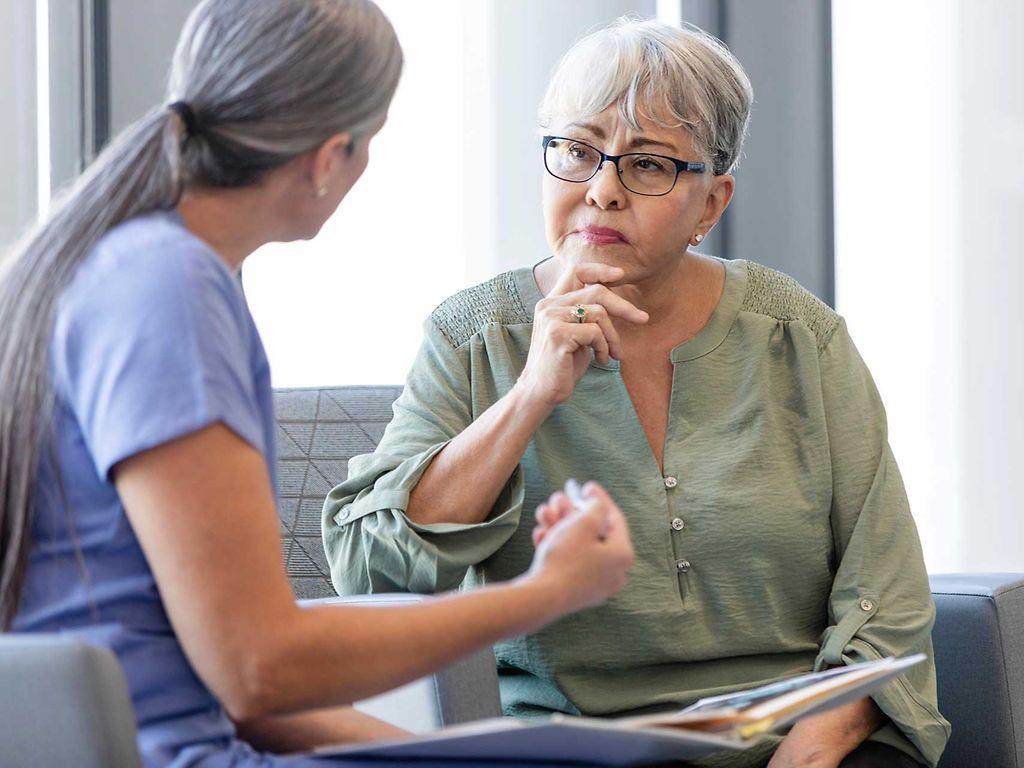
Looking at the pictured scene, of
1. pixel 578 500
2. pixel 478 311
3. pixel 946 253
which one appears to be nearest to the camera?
pixel 578 500

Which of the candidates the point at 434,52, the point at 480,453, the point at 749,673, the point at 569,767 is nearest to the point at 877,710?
the point at 749,673

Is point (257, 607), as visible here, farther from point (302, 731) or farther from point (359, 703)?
point (359, 703)

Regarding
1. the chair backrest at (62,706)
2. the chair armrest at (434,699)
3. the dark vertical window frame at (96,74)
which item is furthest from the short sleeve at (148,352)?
the dark vertical window frame at (96,74)

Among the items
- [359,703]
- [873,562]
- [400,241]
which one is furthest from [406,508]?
[400,241]

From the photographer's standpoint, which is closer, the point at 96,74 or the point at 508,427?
the point at 508,427

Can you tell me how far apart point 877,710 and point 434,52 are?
164 centimetres

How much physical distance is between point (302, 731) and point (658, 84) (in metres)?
0.94

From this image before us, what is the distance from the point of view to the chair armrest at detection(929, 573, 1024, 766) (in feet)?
6.05

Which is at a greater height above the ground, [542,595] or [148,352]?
[148,352]

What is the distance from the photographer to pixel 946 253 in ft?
8.90

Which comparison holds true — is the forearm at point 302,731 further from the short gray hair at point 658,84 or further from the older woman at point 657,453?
the short gray hair at point 658,84

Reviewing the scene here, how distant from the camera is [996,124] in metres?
2.66

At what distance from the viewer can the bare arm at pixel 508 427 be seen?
164cm

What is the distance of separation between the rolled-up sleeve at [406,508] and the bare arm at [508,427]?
22 millimetres
